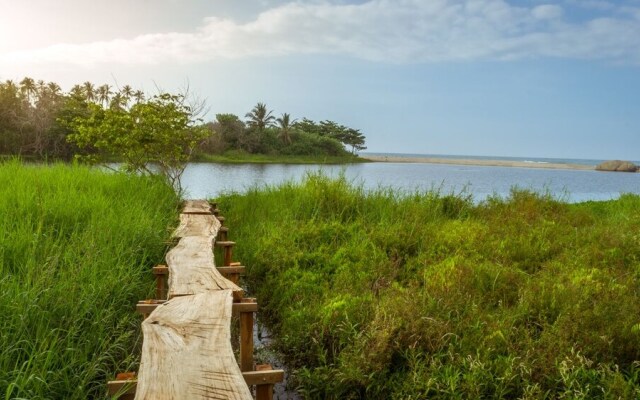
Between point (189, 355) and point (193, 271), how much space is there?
1.79 metres

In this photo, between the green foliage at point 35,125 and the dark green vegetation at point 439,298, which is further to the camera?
the green foliage at point 35,125

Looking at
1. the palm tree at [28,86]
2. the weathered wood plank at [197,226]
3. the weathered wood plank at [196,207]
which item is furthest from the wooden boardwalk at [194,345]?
the palm tree at [28,86]

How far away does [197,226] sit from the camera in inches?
258

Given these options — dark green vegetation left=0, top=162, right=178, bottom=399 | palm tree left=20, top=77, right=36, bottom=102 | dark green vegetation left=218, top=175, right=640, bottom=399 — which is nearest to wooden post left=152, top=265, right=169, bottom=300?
dark green vegetation left=0, top=162, right=178, bottom=399

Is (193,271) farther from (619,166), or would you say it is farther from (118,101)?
(619,166)

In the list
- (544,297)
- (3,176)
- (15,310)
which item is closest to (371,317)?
(544,297)

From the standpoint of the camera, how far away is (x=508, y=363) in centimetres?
365

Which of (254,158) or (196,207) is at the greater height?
(254,158)

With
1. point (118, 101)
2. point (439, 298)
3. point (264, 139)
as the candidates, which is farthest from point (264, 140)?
point (439, 298)

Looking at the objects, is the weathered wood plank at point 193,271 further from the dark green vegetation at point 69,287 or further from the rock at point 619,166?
the rock at point 619,166

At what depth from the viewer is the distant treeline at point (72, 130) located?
24.4 meters

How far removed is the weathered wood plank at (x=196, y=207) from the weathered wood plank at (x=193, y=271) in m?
2.61

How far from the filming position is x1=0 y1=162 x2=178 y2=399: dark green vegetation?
112 inches

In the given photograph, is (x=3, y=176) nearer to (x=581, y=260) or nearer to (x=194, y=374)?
(x=194, y=374)
